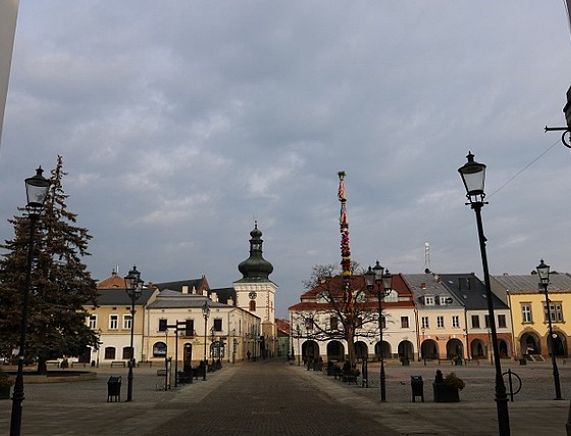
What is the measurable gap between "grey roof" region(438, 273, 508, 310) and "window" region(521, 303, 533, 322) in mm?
1884

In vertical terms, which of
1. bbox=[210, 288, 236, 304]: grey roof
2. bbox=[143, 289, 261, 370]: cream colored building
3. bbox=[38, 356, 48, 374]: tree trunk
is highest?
bbox=[210, 288, 236, 304]: grey roof

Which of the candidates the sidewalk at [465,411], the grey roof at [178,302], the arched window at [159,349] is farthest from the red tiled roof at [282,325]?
the sidewalk at [465,411]

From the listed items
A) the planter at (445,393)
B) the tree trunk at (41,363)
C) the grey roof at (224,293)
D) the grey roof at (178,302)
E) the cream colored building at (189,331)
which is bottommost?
the planter at (445,393)

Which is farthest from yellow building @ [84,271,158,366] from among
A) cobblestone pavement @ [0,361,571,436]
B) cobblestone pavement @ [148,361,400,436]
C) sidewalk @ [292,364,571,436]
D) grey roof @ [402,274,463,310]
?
sidewalk @ [292,364,571,436]

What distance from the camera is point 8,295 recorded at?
37.8 meters

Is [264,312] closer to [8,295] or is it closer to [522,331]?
[522,331]

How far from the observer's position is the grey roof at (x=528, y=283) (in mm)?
67125

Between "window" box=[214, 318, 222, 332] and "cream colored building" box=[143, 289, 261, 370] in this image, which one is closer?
"cream colored building" box=[143, 289, 261, 370]

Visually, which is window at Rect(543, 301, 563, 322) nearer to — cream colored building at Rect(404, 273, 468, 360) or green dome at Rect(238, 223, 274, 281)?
cream colored building at Rect(404, 273, 468, 360)

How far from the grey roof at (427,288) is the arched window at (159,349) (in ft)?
109

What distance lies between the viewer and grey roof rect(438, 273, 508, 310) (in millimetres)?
68625

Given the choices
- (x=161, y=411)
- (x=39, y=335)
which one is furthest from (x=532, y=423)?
(x=39, y=335)

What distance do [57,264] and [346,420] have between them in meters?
30.0

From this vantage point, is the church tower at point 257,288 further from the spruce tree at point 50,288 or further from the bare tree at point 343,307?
the spruce tree at point 50,288
